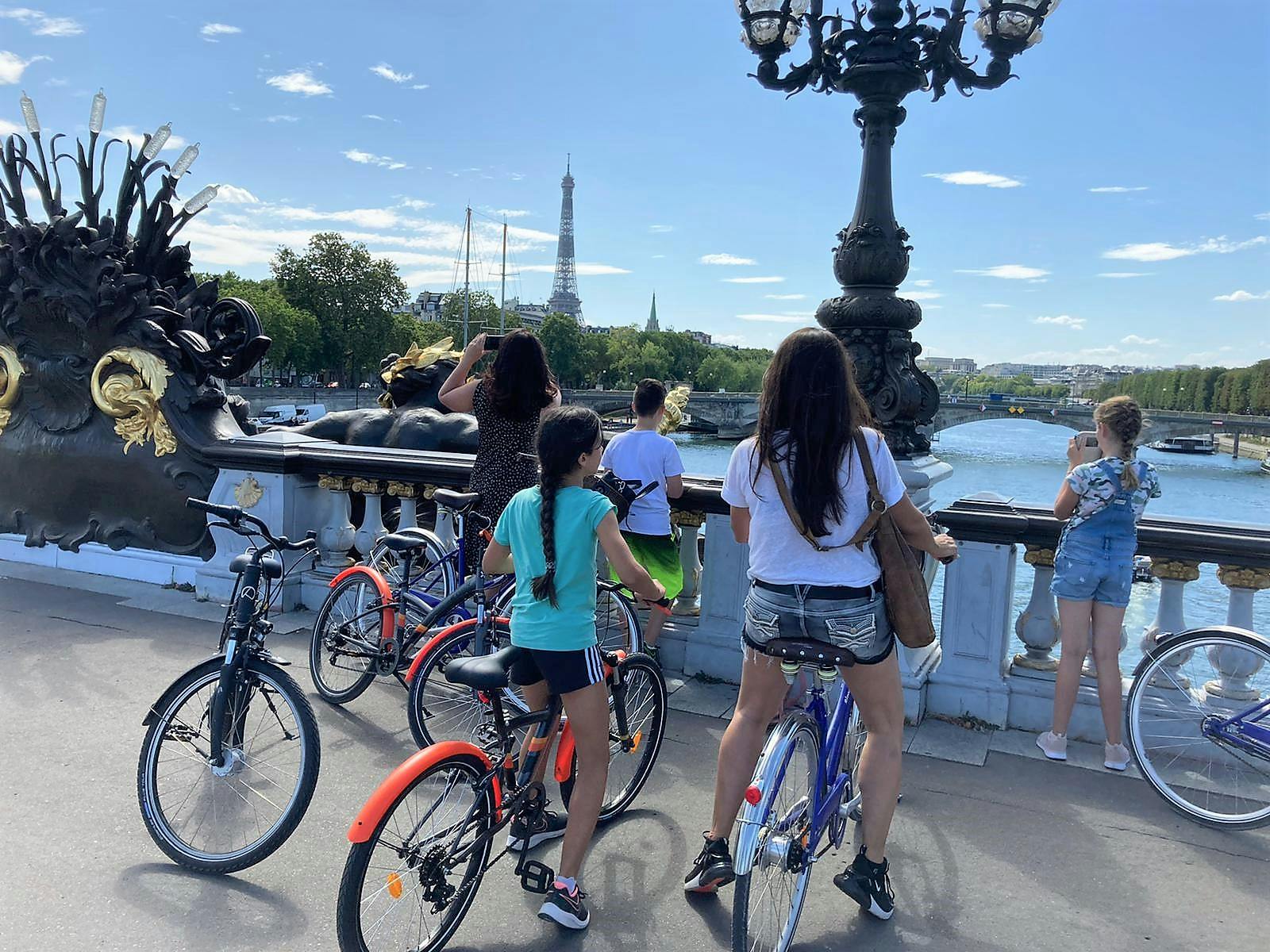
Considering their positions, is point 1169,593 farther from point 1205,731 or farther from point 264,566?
point 264,566

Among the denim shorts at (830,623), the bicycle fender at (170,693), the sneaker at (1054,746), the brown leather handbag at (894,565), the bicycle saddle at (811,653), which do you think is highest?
the brown leather handbag at (894,565)

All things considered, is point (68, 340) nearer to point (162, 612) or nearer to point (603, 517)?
point (162, 612)

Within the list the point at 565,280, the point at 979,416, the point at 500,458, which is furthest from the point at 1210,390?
the point at 500,458

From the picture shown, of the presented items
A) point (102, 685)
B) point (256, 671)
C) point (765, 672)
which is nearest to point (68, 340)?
point (102, 685)

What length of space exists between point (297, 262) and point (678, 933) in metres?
67.8

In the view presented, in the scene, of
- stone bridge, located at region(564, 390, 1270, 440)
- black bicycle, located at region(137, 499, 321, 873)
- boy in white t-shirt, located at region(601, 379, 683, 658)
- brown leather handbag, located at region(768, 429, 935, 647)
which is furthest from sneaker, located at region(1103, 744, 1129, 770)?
stone bridge, located at region(564, 390, 1270, 440)

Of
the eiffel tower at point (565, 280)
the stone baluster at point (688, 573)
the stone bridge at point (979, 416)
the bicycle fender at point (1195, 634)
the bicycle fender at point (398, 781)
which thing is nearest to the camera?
the bicycle fender at point (398, 781)

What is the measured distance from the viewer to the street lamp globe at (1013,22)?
6.43m

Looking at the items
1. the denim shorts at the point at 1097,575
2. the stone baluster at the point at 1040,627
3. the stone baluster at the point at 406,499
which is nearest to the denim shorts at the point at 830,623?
the denim shorts at the point at 1097,575

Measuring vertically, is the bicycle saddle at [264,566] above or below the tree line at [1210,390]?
below

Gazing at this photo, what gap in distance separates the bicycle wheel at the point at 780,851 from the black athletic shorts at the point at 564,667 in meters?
0.63

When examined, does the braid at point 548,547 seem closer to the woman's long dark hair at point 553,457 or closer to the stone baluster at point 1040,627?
the woman's long dark hair at point 553,457

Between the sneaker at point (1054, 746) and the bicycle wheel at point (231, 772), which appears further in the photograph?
the sneaker at point (1054, 746)

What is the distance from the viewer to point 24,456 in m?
7.90
